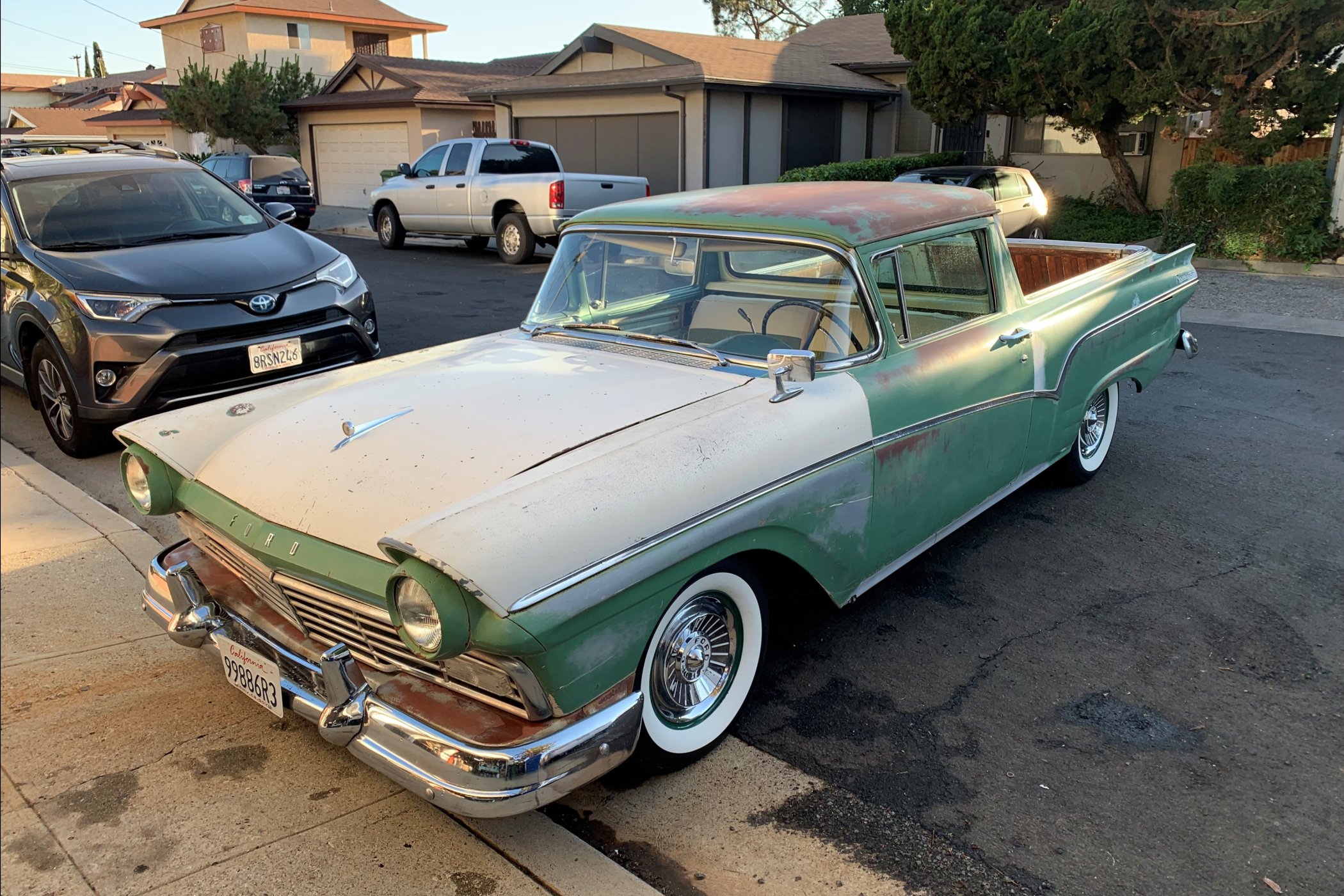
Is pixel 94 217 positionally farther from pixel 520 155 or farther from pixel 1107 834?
pixel 520 155

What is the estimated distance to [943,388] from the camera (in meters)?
3.82

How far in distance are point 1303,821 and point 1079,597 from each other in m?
1.49

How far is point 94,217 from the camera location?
6.45 metres

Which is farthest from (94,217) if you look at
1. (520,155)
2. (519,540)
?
(520,155)

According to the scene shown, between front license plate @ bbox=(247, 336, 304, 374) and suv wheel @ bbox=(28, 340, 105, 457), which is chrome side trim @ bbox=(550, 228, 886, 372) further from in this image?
suv wheel @ bbox=(28, 340, 105, 457)

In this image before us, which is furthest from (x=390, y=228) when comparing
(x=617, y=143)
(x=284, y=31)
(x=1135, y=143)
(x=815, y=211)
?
(x=284, y=31)

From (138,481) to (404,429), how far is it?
1.00 metres

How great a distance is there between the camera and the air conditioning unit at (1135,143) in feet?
56.6

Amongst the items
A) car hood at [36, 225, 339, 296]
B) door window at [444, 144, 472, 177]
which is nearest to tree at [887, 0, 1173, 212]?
door window at [444, 144, 472, 177]

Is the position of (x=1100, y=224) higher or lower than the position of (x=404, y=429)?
lower

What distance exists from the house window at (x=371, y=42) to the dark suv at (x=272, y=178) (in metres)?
18.3

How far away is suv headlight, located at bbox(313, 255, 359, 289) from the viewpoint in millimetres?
6504

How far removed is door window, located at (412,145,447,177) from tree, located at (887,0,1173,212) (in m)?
7.86

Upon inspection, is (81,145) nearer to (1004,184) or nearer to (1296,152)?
(1004,184)
